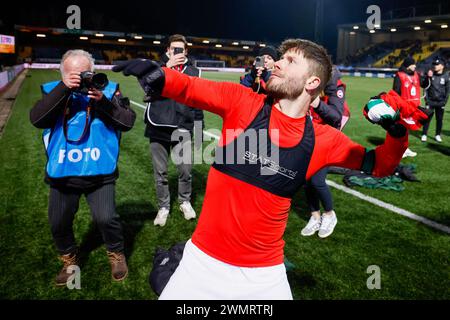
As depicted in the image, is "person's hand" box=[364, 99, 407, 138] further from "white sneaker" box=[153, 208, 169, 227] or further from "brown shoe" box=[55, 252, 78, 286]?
"white sneaker" box=[153, 208, 169, 227]

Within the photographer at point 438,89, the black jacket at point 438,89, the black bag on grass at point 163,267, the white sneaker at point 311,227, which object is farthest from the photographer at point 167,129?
the black jacket at point 438,89

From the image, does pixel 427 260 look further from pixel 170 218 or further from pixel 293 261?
pixel 170 218

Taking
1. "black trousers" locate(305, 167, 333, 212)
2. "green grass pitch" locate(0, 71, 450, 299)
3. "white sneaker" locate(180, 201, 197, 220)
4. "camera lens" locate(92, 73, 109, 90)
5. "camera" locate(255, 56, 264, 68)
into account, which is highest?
"camera" locate(255, 56, 264, 68)

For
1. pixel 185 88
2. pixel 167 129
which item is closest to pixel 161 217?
pixel 167 129

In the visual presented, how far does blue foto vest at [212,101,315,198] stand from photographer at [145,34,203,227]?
2223mm

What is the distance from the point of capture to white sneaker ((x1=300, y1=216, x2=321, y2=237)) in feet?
13.8

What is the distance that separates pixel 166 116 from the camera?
13.4ft

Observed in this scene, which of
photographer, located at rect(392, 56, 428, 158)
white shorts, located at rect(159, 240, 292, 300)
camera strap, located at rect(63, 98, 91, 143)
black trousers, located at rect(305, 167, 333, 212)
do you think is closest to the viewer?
white shorts, located at rect(159, 240, 292, 300)

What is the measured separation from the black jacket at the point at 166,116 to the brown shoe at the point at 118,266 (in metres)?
1.47

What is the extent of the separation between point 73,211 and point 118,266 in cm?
67

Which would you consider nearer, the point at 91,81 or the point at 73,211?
the point at 91,81

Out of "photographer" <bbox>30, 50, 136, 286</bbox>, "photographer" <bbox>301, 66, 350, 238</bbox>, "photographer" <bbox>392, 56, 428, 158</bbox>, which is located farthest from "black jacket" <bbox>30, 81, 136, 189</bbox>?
"photographer" <bbox>392, 56, 428, 158</bbox>

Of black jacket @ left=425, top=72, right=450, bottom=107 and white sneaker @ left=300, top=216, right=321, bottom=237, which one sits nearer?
white sneaker @ left=300, top=216, right=321, bottom=237

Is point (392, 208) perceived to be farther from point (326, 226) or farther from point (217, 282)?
point (217, 282)
